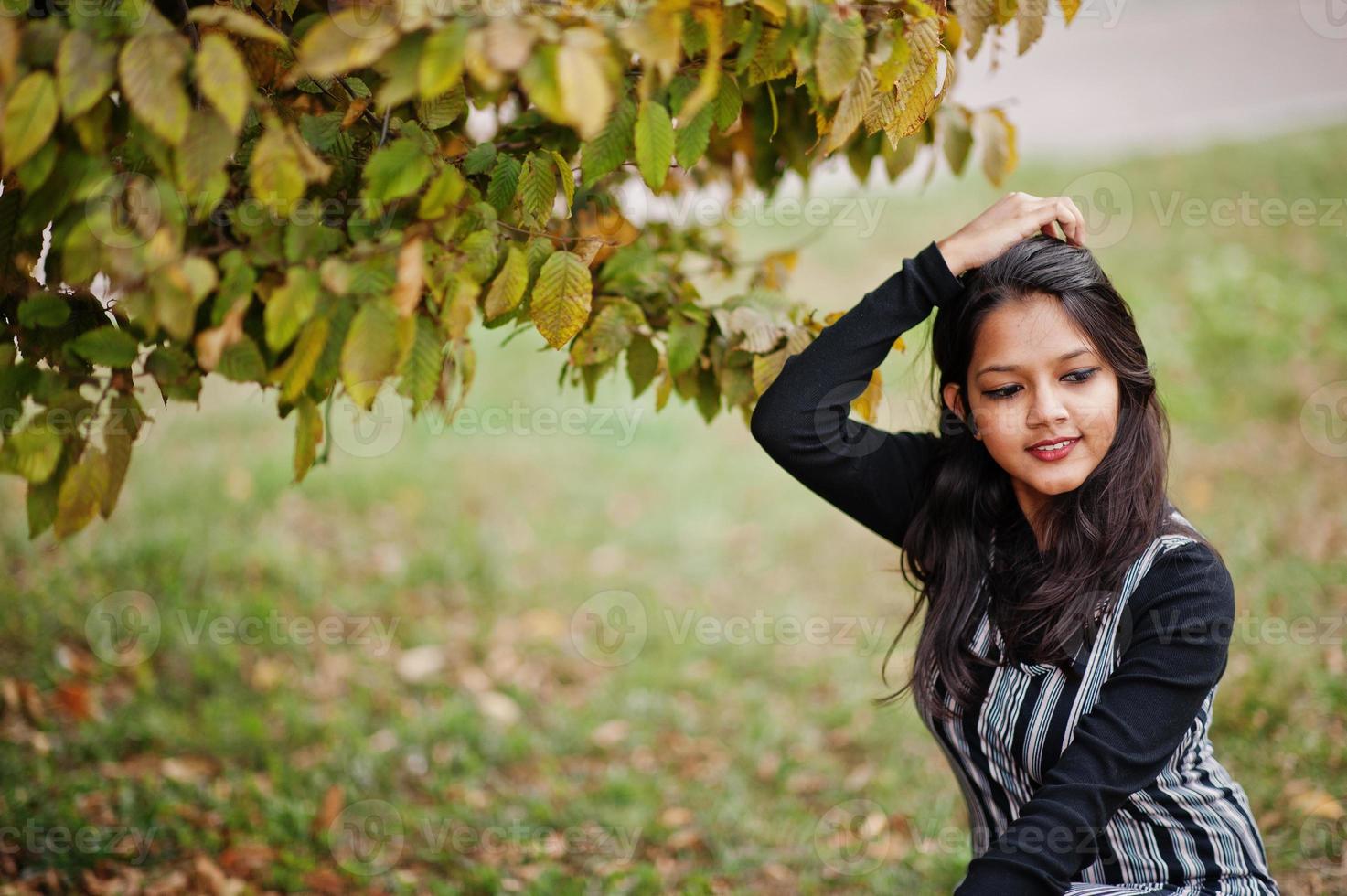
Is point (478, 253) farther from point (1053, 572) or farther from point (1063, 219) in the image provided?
point (1053, 572)

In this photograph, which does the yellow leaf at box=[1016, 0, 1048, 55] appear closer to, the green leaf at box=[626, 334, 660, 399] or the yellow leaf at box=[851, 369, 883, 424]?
the yellow leaf at box=[851, 369, 883, 424]

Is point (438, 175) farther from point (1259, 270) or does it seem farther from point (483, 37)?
point (1259, 270)

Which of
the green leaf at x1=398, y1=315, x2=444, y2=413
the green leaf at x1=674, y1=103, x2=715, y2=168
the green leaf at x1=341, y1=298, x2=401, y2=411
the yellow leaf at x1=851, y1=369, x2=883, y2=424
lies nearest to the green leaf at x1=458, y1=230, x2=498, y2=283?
the green leaf at x1=398, y1=315, x2=444, y2=413

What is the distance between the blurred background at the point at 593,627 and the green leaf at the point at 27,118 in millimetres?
1261

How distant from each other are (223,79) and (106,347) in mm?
515

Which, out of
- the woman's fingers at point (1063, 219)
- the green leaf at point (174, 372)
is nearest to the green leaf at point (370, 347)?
the green leaf at point (174, 372)

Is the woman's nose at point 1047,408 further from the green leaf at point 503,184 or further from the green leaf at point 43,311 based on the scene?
the green leaf at point 43,311

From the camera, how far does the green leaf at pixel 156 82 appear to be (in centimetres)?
131

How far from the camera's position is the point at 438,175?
166 cm

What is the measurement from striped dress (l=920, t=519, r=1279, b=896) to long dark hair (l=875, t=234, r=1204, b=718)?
0.04 metres

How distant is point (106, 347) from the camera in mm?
1593

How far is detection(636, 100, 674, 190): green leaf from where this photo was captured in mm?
1641

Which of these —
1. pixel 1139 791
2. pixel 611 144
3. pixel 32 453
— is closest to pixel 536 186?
pixel 611 144

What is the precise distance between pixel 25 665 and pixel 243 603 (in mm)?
805
